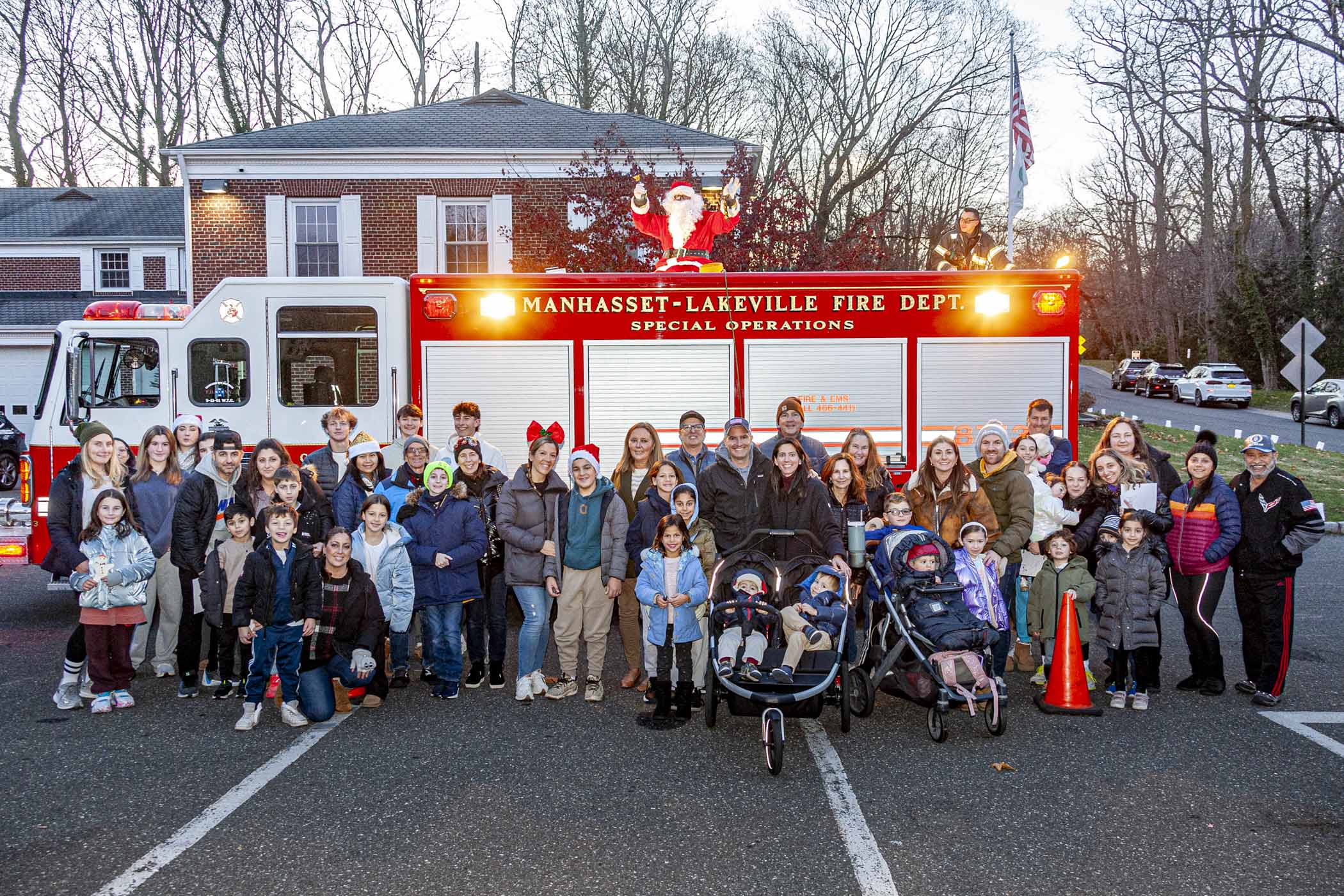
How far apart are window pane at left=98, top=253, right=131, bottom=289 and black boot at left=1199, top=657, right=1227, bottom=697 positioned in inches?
1256

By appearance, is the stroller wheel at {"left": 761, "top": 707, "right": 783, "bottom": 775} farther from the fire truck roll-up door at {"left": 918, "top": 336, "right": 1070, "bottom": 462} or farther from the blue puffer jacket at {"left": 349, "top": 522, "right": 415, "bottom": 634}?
the fire truck roll-up door at {"left": 918, "top": 336, "right": 1070, "bottom": 462}

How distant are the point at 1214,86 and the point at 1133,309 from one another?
A: 1555 inches

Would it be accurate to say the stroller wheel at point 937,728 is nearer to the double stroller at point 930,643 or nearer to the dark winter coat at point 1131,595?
the double stroller at point 930,643

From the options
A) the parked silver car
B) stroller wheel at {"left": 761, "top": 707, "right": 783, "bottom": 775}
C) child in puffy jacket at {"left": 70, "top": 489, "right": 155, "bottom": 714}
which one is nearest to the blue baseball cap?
stroller wheel at {"left": 761, "top": 707, "right": 783, "bottom": 775}

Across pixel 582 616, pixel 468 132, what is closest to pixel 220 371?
pixel 582 616

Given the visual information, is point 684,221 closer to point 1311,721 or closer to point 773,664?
point 773,664

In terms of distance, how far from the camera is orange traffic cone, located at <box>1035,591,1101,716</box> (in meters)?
6.07

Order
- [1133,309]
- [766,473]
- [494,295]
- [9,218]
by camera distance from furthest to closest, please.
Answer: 1. [1133,309]
2. [9,218]
3. [494,295]
4. [766,473]

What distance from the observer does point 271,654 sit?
19.3 feet

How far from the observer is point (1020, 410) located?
8617 mm

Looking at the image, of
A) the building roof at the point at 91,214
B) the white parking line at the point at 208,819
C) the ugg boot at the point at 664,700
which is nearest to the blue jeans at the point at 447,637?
the white parking line at the point at 208,819

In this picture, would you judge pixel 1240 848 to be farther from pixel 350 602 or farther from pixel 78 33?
pixel 78 33

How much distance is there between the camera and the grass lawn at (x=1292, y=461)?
15.6m

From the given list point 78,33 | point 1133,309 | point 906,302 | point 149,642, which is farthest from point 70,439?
point 1133,309
